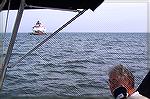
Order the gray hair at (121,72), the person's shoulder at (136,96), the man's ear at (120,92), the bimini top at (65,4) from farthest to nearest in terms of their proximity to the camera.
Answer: the bimini top at (65,4)
the gray hair at (121,72)
the man's ear at (120,92)
the person's shoulder at (136,96)

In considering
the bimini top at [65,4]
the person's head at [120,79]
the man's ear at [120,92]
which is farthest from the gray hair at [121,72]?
the bimini top at [65,4]

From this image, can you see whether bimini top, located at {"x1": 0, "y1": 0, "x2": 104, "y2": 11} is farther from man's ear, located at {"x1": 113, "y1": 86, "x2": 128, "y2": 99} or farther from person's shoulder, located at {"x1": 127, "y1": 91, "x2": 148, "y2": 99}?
person's shoulder, located at {"x1": 127, "y1": 91, "x2": 148, "y2": 99}

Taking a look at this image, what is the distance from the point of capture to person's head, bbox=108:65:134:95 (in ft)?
10.5

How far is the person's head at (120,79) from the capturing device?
3209 mm

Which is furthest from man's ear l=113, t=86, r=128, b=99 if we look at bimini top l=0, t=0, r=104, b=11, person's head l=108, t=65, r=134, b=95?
bimini top l=0, t=0, r=104, b=11

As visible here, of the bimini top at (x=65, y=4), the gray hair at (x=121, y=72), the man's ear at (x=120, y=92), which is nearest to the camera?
the man's ear at (x=120, y=92)

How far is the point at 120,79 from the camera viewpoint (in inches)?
127

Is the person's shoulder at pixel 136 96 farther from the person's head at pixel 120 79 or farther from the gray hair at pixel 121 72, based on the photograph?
the gray hair at pixel 121 72

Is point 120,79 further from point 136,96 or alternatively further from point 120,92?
point 136,96

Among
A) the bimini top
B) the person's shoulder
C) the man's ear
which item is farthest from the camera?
the bimini top

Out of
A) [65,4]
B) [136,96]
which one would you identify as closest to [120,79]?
[136,96]

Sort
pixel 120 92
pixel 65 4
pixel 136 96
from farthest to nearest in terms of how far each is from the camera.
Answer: pixel 65 4
pixel 120 92
pixel 136 96

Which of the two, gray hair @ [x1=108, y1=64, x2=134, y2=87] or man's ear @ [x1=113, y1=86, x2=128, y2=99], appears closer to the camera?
man's ear @ [x1=113, y1=86, x2=128, y2=99]

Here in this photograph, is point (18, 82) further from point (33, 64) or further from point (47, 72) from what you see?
point (33, 64)
